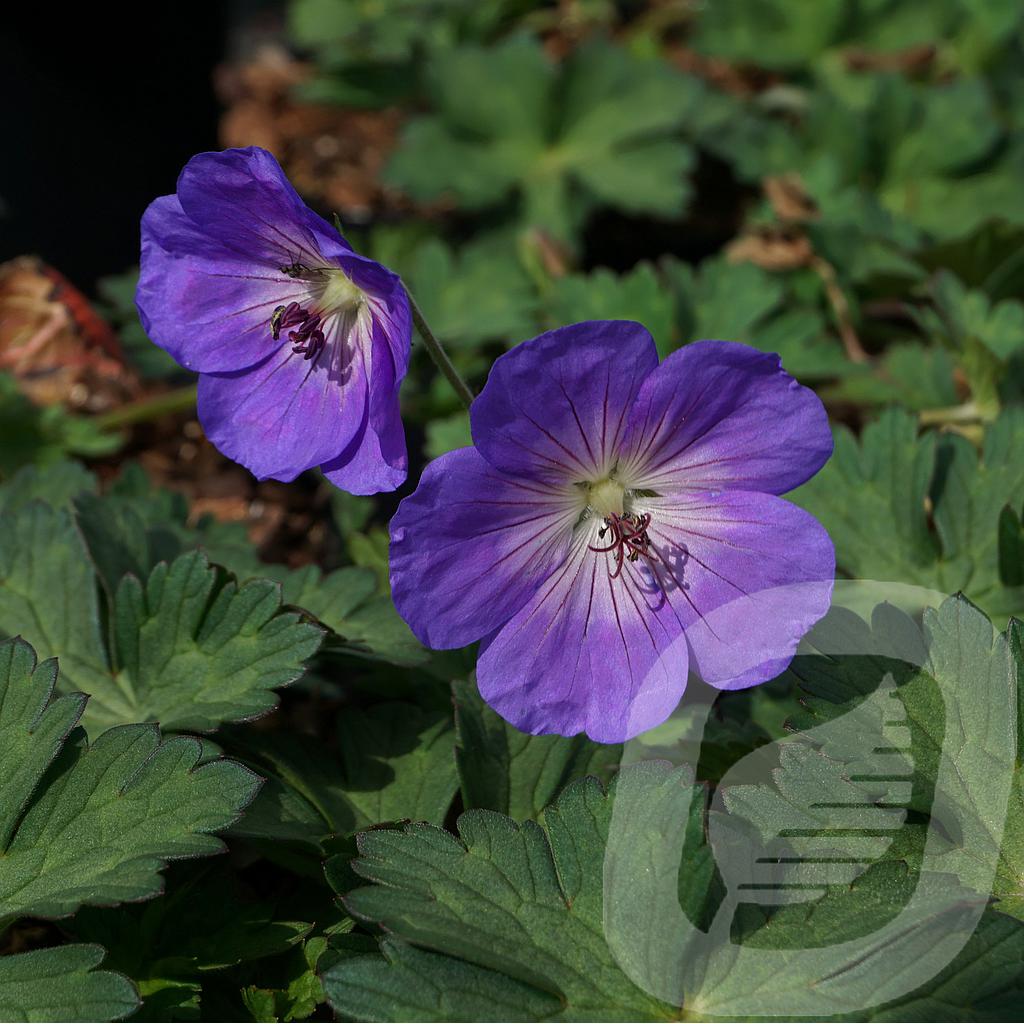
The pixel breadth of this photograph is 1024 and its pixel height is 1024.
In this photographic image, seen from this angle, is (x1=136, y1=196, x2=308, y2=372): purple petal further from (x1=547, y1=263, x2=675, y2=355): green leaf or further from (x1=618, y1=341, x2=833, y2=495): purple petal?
(x1=547, y1=263, x2=675, y2=355): green leaf

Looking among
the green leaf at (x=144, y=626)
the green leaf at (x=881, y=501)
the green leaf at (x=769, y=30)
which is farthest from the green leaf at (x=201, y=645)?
the green leaf at (x=769, y=30)

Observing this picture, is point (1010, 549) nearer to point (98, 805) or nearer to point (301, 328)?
point (301, 328)

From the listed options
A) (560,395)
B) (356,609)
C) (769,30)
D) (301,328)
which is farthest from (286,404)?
(769,30)

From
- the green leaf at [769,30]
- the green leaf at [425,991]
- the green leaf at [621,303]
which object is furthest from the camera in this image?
the green leaf at [769,30]

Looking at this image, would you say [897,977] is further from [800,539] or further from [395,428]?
[395,428]

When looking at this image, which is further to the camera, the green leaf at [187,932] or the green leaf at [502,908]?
the green leaf at [187,932]

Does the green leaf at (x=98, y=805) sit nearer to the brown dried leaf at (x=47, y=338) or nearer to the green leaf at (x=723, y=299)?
the green leaf at (x=723, y=299)

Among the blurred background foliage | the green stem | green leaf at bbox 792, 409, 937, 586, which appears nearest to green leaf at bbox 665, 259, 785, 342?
the blurred background foliage

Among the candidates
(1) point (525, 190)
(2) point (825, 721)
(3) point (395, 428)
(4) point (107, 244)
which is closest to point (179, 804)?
(3) point (395, 428)
